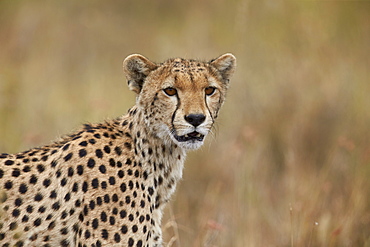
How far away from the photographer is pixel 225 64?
4297mm

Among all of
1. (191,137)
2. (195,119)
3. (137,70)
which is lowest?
(191,137)

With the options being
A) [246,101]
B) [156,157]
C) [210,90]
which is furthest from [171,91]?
[246,101]

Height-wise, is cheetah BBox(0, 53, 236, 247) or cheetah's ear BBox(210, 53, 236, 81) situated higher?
cheetah's ear BBox(210, 53, 236, 81)

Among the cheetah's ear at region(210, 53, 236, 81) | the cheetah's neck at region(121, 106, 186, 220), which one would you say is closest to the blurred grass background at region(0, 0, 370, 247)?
the cheetah's neck at region(121, 106, 186, 220)

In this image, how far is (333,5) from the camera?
30.6 ft

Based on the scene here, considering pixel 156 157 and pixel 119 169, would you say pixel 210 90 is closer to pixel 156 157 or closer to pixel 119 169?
pixel 156 157

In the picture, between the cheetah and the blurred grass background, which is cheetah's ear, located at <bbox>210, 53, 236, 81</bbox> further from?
the blurred grass background

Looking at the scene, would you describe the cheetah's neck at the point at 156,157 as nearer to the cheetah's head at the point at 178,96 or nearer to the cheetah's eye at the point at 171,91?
the cheetah's head at the point at 178,96

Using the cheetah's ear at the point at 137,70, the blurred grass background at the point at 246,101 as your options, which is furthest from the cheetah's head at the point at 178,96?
the blurred grass background at the point at 246,101

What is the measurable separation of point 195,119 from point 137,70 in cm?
63

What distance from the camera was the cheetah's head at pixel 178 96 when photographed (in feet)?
12.3

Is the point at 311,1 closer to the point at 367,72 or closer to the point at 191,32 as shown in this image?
the point at 367,72

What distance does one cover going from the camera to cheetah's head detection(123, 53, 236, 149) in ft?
12.3

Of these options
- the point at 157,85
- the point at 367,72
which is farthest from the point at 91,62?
the point at 157,85
